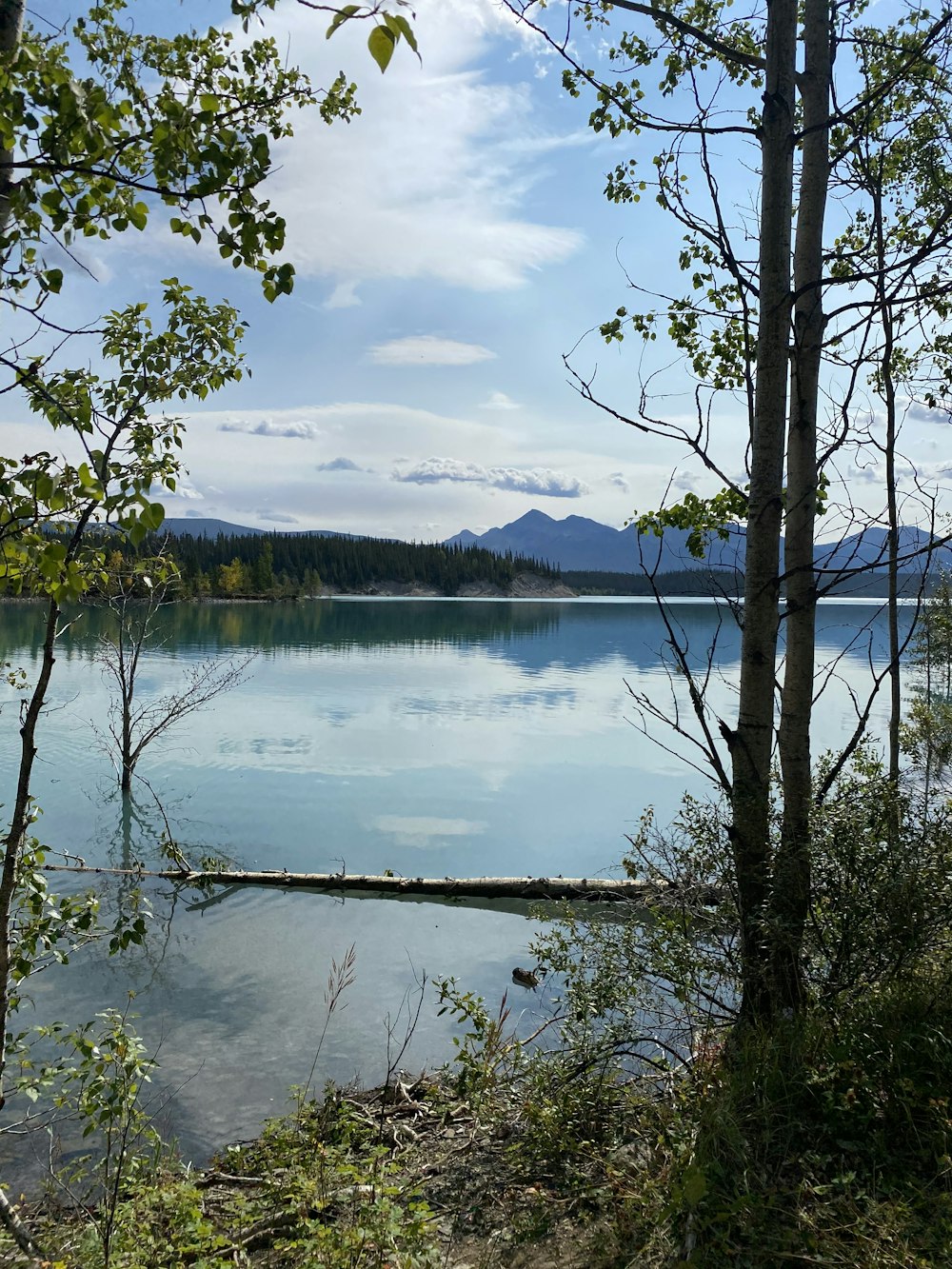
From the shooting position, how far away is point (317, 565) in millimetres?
170500

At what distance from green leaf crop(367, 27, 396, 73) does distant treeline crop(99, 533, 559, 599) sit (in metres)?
122

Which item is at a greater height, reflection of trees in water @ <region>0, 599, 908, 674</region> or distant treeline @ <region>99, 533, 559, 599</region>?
distant treeline @ <region>99, 533, 559, 599</region>

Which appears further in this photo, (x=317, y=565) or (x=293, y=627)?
(x=317, y=565)

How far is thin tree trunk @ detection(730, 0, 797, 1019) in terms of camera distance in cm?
502

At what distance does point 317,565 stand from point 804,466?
169118 mm

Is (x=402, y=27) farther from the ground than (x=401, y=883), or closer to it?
farther from the ground

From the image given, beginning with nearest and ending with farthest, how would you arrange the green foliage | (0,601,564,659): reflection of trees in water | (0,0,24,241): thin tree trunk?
(0,0,24,241): thin tree trunk < the green foliage < (0,601,564,659): reflection of trees in water

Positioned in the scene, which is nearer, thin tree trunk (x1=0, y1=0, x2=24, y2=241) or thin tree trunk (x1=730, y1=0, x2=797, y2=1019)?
thin tree trunk (x1=0, y1=0, x2=24, y2=241)

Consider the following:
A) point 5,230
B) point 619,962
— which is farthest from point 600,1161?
point 5,230

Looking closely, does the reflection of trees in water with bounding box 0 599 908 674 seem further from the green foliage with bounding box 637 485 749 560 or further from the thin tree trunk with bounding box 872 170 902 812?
the green foliage with bounding box 637 485 749 560

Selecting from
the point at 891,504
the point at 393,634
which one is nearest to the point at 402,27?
the point at 891,504

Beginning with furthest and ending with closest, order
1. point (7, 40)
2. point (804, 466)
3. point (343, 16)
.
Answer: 1. point (804, 466)
2. point (7, 40)
3. point (343, 16)

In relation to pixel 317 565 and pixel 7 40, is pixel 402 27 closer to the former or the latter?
pixel 7 40

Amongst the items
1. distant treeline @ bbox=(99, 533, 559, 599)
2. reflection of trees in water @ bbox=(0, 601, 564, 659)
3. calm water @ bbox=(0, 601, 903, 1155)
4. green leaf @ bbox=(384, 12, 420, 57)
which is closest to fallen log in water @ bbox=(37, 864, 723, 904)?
calm water @ bbox=(0, 601, 903, 1155)
